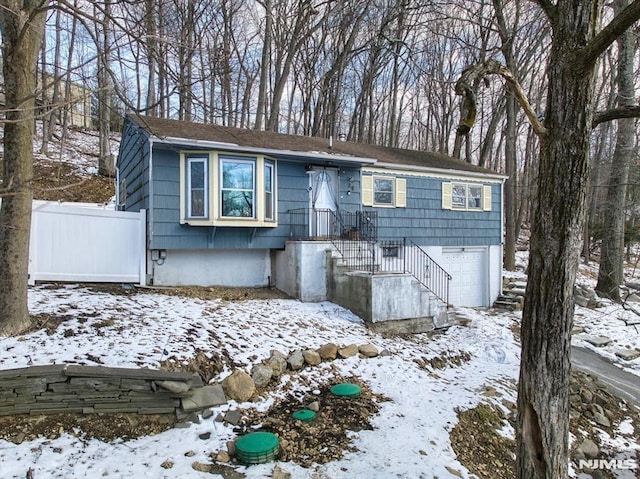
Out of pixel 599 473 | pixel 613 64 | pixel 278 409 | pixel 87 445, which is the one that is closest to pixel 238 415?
pixel 278 409

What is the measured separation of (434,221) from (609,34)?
977cm

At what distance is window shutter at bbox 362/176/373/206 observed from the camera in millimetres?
11203

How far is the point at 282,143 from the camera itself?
10.7m

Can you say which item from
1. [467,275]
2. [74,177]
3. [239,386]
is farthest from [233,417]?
[74,177]

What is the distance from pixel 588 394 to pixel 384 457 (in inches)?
177

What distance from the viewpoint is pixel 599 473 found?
468 cm

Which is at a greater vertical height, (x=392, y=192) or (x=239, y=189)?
(x=392, y=192)

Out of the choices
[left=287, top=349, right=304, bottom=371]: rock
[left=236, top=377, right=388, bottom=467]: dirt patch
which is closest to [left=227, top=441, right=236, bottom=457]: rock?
[left=236, top=377, right=388, bottom=467]: dirt patch

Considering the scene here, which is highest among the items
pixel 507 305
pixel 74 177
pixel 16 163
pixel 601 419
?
pixel 74 177

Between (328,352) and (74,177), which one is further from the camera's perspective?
(74,177)

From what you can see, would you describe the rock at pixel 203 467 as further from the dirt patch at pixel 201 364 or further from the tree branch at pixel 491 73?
the tree branch at pixel 491 73

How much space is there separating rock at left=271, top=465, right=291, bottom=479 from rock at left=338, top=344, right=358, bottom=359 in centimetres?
295

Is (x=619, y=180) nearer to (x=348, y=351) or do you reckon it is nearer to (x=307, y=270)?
(x=307, y=270)

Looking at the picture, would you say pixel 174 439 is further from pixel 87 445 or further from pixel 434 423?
pixel 434 423
